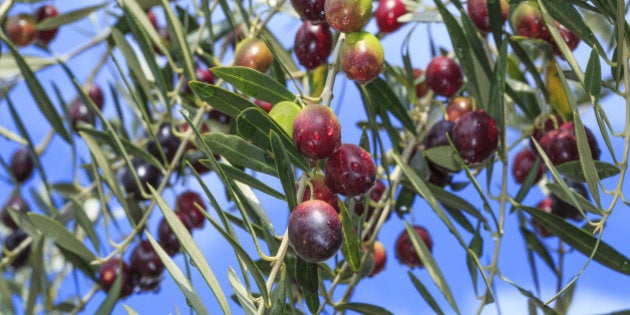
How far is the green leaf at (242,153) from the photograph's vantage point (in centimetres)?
103

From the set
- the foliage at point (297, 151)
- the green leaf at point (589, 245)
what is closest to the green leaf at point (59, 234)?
the foliage at point (297, 151)

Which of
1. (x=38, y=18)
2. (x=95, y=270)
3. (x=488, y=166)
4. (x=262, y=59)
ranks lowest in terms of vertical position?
(x=488, y=166)

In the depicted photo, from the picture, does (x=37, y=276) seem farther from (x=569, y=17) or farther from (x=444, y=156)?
(x=569, y=17)

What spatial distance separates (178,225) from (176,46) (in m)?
0.61

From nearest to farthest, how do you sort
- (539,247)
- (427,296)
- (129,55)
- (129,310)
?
(129,310), (427,296), (129,55), (539,247)

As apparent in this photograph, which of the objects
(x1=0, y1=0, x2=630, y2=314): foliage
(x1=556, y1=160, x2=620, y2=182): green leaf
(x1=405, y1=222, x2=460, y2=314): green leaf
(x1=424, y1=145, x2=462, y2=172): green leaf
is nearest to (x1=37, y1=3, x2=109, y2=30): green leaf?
(x1=0, y1=0, x2=630, y2=314): foliage

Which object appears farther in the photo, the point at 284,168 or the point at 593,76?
the point at 593,76

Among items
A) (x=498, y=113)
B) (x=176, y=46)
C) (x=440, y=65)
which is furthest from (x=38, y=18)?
(x=498, y=113)

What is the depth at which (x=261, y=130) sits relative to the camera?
99 centimetres

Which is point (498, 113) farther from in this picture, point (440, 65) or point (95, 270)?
point (95, 270)

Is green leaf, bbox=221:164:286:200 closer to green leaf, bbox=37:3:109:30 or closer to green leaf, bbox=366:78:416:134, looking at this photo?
green leaf, bbox=366:78:416:134

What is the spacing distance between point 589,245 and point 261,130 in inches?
21.1

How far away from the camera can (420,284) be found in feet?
4.53

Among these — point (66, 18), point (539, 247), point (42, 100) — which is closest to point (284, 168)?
point (42, 100)
